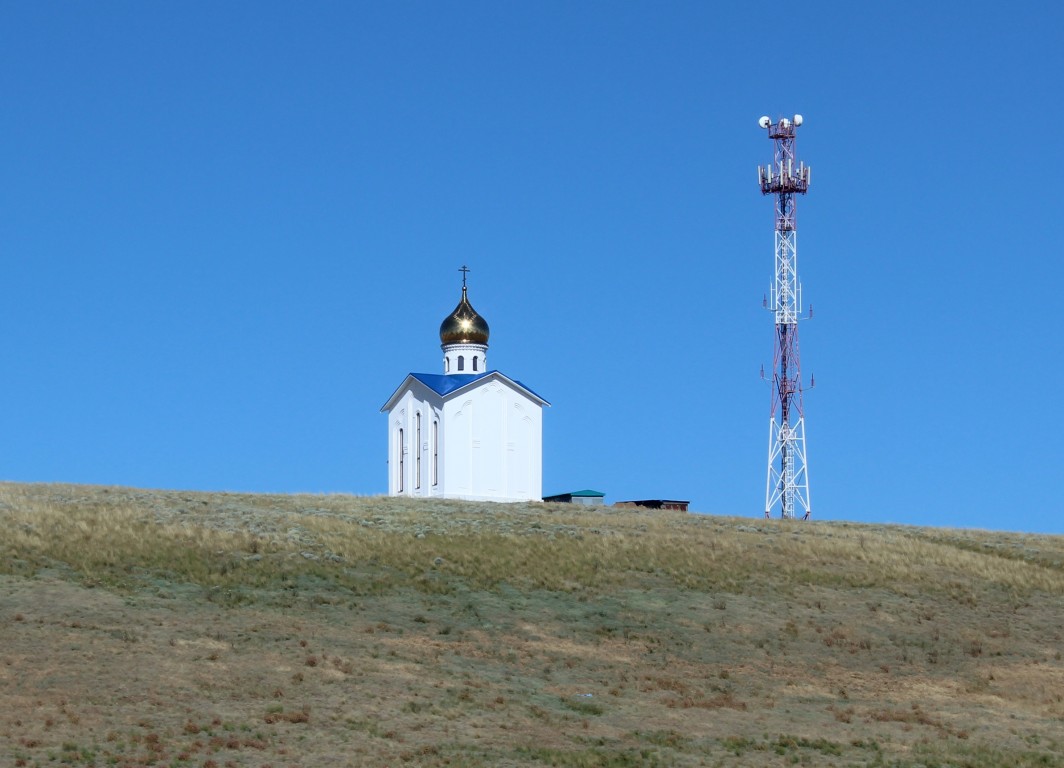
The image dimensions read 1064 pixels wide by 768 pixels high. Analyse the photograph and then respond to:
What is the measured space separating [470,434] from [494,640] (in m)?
26.3

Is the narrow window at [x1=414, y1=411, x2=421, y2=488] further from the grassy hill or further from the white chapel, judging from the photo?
the grassy hill

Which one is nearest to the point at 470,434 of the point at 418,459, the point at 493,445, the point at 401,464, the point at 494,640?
the point at 493,445

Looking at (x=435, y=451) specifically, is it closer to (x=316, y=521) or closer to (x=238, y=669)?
(x=316, y=521)

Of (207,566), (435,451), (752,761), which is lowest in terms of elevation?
(752,761)

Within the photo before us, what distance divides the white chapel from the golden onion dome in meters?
0.04

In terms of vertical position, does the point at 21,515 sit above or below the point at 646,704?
above

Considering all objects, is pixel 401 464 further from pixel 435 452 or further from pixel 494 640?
pixel 494 640

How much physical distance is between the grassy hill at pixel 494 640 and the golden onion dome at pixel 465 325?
11.0m

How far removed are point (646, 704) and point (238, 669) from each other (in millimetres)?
8163

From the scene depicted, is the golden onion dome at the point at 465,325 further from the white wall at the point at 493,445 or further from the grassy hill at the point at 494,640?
the grassy hill at the point at 494,640

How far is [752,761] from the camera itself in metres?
24.2

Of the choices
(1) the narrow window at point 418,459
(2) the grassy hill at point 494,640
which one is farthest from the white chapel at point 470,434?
(2) the grassy hill at point 494,640

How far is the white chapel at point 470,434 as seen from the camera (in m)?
58.8

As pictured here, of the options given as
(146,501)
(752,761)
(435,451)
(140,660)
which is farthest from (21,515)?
(752,761)
